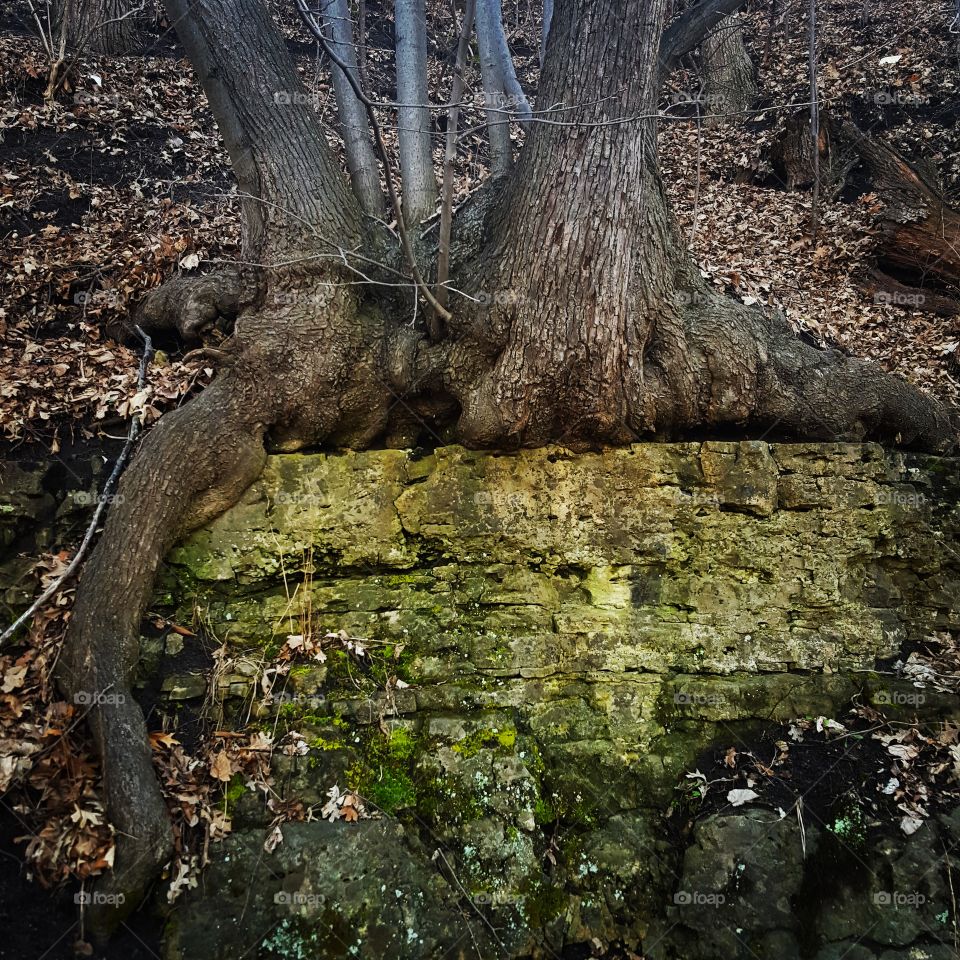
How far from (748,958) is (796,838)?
68 centimetres

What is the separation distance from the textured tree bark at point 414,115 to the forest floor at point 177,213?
10.4 inches

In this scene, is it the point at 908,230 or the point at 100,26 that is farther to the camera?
the point at 100,26

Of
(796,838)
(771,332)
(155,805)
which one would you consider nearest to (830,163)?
(771,332)

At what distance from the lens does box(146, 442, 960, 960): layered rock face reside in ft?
11.6

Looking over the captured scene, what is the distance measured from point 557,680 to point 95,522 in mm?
3056

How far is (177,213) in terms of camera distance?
6.88 meters

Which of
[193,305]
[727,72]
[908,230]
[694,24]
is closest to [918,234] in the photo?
[908,230]

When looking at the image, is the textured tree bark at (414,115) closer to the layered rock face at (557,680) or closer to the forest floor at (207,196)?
the forest floor at (207,196)

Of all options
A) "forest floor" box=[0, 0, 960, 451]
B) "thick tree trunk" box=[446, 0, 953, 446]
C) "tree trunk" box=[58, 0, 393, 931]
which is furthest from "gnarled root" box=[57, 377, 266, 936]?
"thick tree trunk" box=[446, 0, 953, 446]

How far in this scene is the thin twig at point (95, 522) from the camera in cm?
393

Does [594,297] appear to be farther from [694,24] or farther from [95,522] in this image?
[694,24]

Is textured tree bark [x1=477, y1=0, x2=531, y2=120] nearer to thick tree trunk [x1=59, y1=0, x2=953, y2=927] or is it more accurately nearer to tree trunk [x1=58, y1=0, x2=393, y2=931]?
thick tree trunk [x1=59, y1=0, x2=953, y2=927]

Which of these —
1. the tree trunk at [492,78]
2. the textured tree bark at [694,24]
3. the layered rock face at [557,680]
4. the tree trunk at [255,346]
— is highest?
the textured tree bark at [694,24]

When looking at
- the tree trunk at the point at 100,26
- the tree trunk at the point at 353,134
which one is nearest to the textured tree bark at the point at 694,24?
the tree trunk at the point at 353,134
